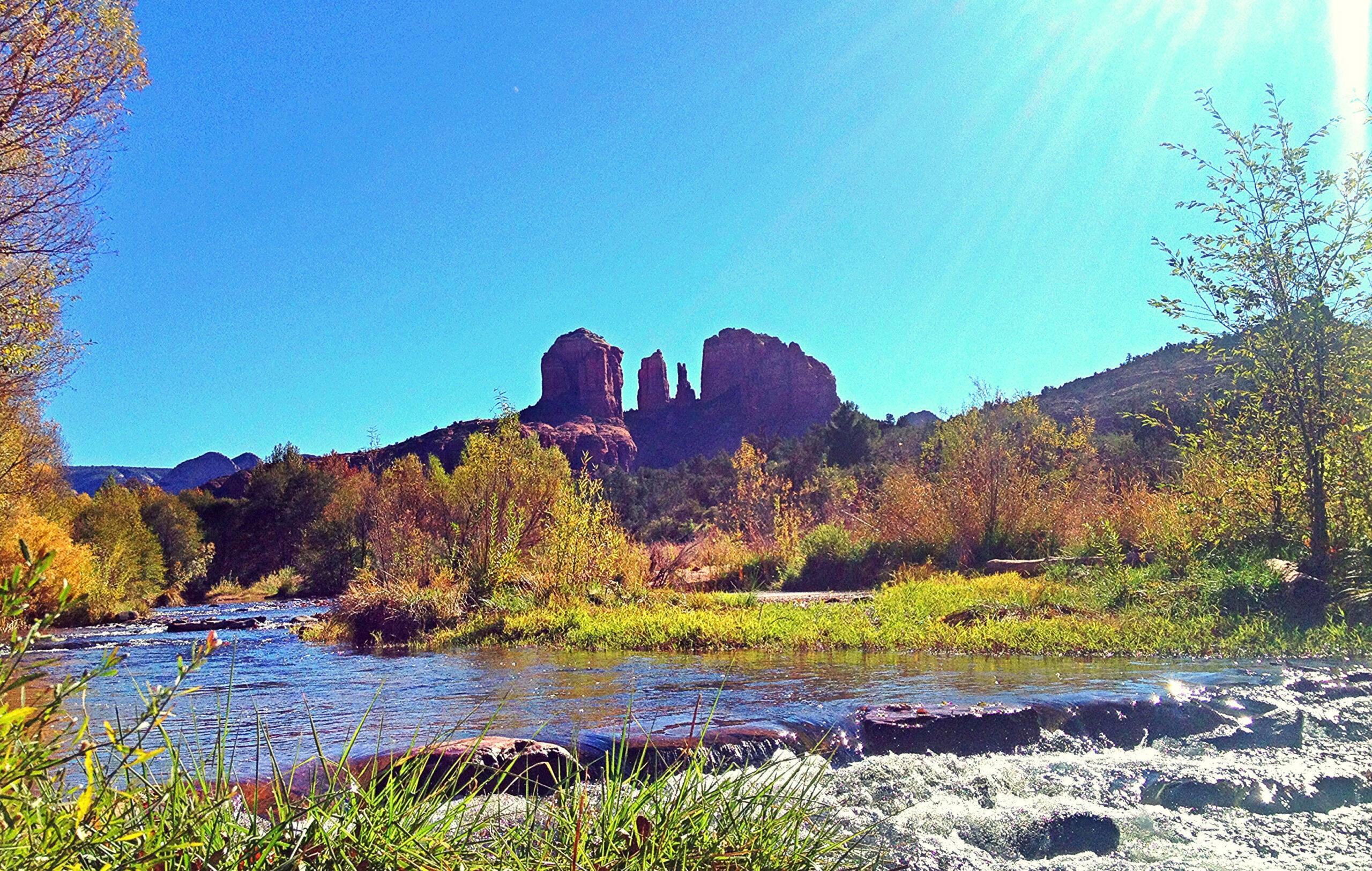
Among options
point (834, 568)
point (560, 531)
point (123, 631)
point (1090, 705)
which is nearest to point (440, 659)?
point (560, 531)

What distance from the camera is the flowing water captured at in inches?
140

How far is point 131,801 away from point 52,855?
0.28 m

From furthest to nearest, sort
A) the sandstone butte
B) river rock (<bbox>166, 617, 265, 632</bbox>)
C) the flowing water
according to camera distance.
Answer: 1. the sandstone butte
2. river rock (<bbox>166, 617, 265, 632</bbox>)
3. the flowing water

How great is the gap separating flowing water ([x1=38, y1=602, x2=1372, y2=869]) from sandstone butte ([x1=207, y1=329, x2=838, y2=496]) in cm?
9146

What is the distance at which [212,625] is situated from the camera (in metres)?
19.6

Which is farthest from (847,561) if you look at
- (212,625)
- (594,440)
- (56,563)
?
(594,440)

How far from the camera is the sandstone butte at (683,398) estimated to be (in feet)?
351

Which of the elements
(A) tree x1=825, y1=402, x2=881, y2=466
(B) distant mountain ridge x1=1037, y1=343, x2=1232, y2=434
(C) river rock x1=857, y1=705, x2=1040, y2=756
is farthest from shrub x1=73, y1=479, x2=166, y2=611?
(B) distant mountain ridge x1=1037, y1=343, x2=1232, y2=434

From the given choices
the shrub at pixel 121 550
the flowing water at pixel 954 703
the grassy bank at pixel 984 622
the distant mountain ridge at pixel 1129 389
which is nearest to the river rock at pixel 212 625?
the shrub at pixel 121 550

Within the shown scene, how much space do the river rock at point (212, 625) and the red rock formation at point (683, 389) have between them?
99799 millimetres

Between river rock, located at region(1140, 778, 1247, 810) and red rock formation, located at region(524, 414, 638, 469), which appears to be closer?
river rock, located at region(1140, 778, 1247, 810)

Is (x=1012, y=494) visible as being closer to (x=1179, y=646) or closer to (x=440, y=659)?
(x=1179, y=646)

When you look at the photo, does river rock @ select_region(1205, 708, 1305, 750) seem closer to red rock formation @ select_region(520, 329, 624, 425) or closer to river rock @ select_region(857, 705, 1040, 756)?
river rock @ select_region(857, 705, 1040, 756)

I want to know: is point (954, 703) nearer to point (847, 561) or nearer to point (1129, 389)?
point (847, 561)
